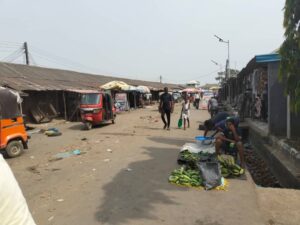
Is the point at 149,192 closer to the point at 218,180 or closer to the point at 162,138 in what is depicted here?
the point at 218,180

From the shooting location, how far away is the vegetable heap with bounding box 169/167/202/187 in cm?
641

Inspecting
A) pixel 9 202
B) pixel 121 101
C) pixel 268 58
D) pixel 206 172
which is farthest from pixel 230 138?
pixel 121 101

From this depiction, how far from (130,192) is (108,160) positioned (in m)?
3.02

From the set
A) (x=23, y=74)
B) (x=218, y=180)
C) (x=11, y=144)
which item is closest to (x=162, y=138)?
(x=11, y=144)

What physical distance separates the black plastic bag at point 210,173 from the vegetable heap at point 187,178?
14 cm

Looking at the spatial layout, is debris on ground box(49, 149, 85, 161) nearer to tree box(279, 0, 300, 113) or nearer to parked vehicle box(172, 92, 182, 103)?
tree box(279, 0, 300, 113)

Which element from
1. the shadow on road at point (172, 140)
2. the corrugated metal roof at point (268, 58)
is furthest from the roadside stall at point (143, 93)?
the corrugated metal roof at point (268, 58)

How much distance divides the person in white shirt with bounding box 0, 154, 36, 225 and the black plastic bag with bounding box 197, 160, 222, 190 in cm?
469

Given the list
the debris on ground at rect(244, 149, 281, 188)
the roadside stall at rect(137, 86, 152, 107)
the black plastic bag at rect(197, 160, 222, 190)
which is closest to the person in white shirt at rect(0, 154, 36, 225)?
the black plastic bag at rect(197, 160, 222, 190)

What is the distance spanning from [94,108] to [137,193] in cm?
1173

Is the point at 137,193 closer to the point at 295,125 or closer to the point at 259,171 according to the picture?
the point at 259,171

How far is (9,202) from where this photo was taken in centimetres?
176

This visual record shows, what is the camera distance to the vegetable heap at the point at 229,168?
6894 millimetres

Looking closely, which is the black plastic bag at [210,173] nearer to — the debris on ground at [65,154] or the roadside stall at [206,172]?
the roadside stall at [206,172]
